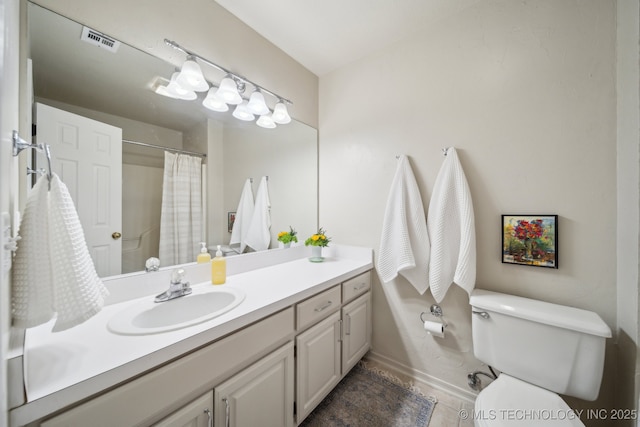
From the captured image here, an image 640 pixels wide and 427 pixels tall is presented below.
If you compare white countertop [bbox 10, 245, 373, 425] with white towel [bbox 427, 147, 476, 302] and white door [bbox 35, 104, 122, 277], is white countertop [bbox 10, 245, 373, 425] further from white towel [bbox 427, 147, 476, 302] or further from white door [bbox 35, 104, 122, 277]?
white towel [bbox 427, 147, 476, 302]

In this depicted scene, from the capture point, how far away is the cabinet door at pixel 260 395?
821mm

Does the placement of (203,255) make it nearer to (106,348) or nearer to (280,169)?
(106,348)

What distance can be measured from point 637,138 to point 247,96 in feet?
6.25

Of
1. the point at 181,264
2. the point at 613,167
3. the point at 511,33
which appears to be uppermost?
the point at 511,33

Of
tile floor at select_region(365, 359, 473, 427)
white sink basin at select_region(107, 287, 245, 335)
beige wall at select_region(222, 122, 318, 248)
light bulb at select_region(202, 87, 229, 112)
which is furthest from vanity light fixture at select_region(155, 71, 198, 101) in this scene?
tile floor at select_region(365, 359, 473, 427)

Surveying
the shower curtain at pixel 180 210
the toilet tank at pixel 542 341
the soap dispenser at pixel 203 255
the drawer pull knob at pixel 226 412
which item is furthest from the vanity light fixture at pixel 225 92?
the toilet tank at pixel 542 341

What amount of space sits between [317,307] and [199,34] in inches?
63.9

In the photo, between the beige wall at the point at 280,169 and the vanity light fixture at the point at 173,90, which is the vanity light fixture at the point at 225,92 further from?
the beige wall at the point at 280,169

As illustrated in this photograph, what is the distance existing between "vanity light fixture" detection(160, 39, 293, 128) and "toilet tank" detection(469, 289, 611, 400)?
1.70 metres

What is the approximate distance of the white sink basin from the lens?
0.76 metres

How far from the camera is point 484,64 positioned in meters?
1.33

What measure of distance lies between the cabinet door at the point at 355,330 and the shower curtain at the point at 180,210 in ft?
3.26

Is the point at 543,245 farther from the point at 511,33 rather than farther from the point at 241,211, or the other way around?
the point at 241,211

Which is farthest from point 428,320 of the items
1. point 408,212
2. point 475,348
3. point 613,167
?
point 613,167
